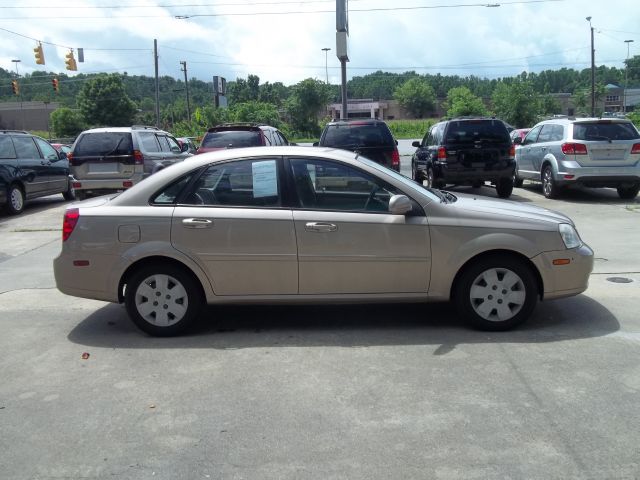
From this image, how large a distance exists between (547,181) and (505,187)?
0.92 meters

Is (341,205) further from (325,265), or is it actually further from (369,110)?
(369,110)

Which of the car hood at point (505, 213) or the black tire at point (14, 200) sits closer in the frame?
the car hood at point (505, 213)

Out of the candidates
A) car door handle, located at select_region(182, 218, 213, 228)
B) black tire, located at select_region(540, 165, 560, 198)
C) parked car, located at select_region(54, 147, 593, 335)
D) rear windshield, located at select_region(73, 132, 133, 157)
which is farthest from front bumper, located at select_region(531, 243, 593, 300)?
rear windshield, located at select_region(73, 132, 133, 157)

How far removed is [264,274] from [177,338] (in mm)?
955

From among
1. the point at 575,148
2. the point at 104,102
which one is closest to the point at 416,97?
the point at 104,102

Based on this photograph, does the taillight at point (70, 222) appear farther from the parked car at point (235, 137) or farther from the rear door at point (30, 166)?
the rear door at point (30, 166)

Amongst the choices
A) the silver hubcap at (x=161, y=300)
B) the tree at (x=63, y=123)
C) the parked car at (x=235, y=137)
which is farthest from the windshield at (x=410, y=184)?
the tree at (x=63, y=123)

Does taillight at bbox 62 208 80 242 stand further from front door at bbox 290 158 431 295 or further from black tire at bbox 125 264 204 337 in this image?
front door at bbox 290 158 431 295

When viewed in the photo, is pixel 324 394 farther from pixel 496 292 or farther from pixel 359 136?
pixel 359 136

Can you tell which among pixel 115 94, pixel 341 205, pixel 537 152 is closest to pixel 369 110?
pixel 115 94

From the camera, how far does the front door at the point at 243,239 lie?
5.21 metres

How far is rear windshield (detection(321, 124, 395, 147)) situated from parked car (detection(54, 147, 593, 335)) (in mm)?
7618

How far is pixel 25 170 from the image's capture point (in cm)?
1385

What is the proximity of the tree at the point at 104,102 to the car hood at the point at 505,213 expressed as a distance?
92.8 meters
